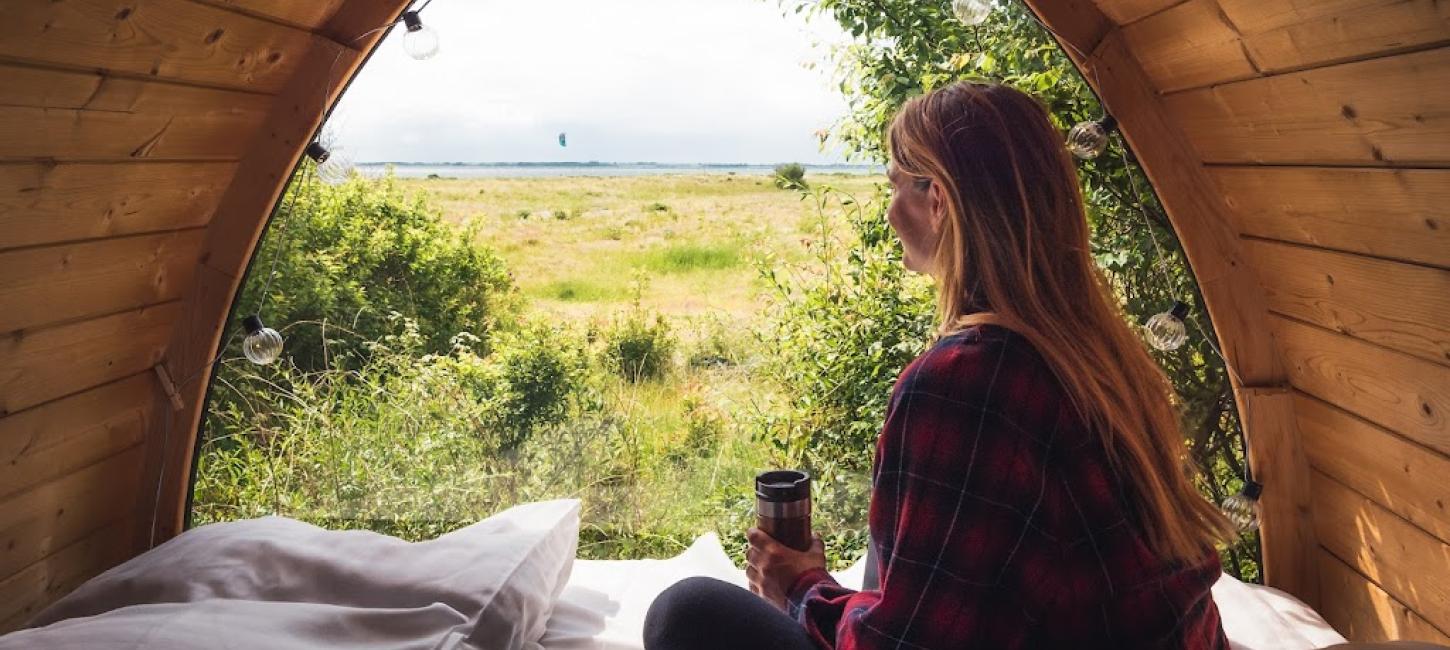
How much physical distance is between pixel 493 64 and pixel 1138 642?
11.0ft

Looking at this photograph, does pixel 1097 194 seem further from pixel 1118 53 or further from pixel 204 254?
pixel 204 254

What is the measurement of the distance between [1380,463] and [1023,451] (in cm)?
126

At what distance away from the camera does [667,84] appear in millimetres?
4000

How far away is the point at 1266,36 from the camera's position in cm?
186

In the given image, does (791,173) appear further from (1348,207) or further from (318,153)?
(1348,207)

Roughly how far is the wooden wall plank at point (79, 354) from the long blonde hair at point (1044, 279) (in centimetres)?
168

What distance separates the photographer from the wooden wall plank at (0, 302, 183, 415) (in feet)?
6.59

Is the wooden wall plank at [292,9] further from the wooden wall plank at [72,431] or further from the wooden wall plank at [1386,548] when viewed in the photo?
the wooden wall plank at [1386,548]

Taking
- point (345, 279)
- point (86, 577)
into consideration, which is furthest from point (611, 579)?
point (345, 279)

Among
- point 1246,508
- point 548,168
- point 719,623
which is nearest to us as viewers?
point 719,623

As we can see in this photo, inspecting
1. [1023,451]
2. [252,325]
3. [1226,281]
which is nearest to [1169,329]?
[1226,281]

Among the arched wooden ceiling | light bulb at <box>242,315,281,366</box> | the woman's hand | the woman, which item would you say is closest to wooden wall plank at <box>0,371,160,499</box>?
the arched wooden ceiling

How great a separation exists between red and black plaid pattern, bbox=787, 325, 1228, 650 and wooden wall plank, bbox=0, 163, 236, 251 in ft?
5.22

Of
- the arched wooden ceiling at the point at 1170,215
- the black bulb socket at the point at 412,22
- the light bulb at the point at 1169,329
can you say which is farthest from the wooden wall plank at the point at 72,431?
the light bulb at the point at 1169,329
